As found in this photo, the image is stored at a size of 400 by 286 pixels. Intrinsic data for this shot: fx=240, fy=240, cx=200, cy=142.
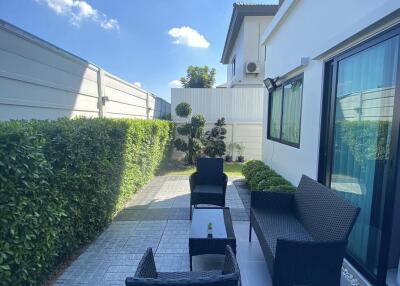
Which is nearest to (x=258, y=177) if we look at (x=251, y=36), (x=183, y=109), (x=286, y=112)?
(x=286, y=112)

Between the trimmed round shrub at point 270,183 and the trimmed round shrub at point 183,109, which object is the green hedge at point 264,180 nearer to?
the trimmed round shrub at point 270,183

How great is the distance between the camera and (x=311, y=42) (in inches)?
153

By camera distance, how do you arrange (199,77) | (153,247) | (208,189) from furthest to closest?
(199,77) → (208,189) → (153,247)

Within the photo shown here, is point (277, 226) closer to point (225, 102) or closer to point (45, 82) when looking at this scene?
point (45, 82)

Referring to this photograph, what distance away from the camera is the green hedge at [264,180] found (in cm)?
424

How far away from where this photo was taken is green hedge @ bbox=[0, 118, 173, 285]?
1823 millimetres

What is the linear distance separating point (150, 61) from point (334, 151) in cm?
1031

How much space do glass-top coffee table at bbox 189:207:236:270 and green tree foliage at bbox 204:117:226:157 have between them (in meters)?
6.17

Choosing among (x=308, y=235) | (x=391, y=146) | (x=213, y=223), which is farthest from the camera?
(x=213, y=223)

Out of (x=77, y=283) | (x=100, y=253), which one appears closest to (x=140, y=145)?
(x=100, y=253)

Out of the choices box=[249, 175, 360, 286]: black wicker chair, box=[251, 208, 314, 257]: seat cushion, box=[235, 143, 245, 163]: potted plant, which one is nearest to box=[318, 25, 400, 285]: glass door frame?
box=[249, 175, 360, 286]: black wicker chair

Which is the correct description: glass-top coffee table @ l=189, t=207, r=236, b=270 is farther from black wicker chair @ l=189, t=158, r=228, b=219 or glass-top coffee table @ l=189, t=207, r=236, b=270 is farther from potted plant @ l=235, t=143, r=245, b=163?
potted plant @ l=235, t=143, r=245, b=163

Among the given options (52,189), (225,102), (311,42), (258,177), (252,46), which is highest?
(252,46)

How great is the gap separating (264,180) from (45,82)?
165 inches
